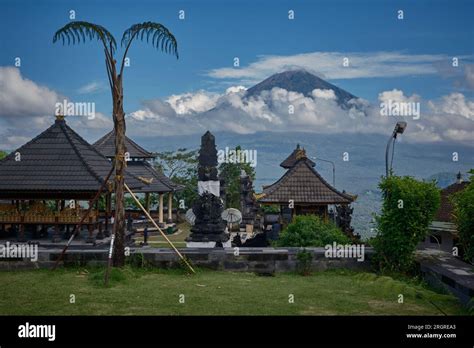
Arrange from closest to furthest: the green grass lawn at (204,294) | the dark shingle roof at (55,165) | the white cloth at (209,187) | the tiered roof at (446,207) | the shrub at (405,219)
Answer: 1. the green grass lawn at (204,294)
2. the shrub at (405,219)
3. the dark shingle roof at (55,165)
4. the tiered roof at (446,207)
5. the white cloth at (209,187)

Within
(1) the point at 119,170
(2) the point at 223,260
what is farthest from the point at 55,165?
(2) the point at 223,260

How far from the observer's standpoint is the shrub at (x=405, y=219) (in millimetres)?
11234

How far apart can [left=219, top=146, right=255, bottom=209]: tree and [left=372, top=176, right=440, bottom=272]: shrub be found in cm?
2655

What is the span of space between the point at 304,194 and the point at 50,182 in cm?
947

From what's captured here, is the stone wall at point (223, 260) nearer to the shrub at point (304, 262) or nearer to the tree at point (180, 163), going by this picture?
the shrub at point (304, 262)

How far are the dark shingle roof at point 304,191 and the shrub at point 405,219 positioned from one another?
906 centimetres

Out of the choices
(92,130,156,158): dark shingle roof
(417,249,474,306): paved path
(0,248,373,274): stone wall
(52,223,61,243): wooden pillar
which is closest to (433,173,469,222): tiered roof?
(417,249,474,306): paved path

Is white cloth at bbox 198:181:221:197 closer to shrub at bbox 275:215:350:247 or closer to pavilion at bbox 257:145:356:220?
pavilion at bbox 257:145:356:220

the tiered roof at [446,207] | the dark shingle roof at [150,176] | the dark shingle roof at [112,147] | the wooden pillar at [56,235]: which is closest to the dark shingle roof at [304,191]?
the tiered roof at [446,207]

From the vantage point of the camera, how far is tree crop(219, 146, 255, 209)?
125 feet

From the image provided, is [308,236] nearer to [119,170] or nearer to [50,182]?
[119,170]

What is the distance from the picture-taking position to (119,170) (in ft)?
39.4
